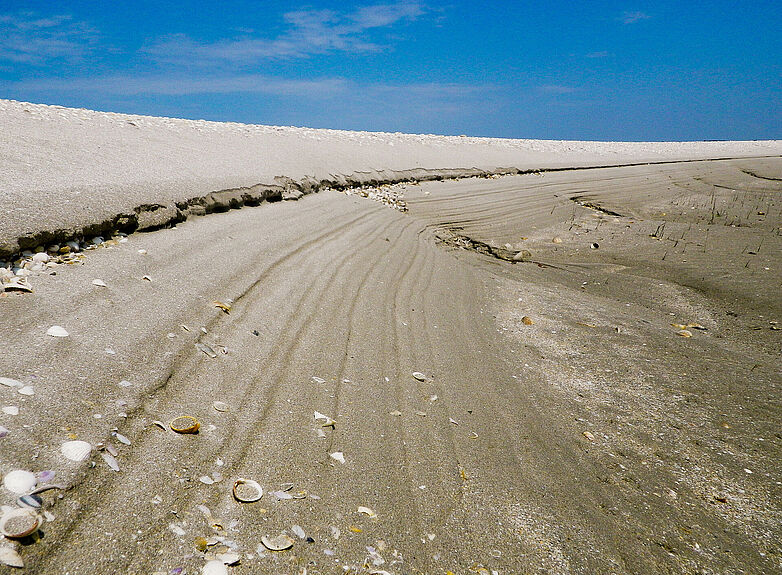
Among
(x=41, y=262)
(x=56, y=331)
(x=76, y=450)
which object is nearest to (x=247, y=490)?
(x=76, y=450)

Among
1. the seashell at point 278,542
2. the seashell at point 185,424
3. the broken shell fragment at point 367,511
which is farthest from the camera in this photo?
the seashell at point 185,424

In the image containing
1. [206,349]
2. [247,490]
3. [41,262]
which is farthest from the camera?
[41,262]

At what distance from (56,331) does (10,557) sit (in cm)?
116

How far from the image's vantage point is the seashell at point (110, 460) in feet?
4.90

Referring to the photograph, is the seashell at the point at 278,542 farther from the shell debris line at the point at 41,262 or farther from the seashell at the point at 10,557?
the shell debris line at the point at 41,262

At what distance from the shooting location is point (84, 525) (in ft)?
4.25

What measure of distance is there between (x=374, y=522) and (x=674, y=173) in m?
12.8

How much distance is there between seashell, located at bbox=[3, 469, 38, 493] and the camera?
1.30m

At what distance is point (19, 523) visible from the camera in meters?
1.21

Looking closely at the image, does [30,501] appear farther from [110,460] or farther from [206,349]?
[206,349]

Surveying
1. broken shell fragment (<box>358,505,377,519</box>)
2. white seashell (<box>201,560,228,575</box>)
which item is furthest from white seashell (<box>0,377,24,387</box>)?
broken shell fragment (<box>358,505,377,519</box>)

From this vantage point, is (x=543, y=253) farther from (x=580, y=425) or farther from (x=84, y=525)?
(x=84, y=525)

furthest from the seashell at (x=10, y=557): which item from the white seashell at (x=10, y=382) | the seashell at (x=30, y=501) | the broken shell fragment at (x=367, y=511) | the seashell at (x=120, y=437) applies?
the broken shell fragment at (x=367, y=511)

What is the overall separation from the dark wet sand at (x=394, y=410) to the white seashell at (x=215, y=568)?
0.03 m
